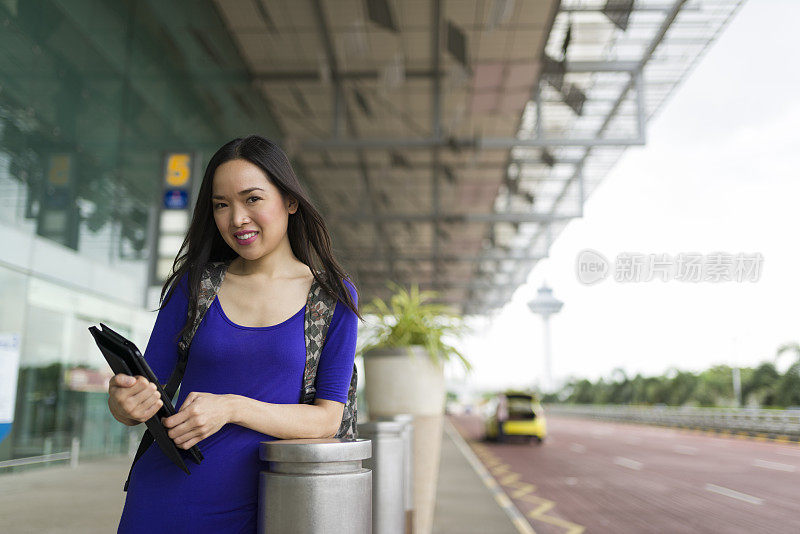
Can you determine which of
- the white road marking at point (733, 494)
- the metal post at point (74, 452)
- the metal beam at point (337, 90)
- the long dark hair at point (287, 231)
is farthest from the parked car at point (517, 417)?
the long dark hair at point (287, 231)

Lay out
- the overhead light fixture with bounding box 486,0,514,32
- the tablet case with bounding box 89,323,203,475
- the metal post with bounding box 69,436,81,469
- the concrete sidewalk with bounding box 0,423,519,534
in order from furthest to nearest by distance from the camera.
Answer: the overhead light fixture with bounding box 486,0,514,32, the metal post with bounding box 69,436,81,469, the concrete sidewalk with bounding box 0,423,519,534, the tablet case with bounding box 89,323,203,475

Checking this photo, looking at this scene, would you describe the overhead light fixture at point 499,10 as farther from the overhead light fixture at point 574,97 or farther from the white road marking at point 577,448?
the white road marking at point 577,448

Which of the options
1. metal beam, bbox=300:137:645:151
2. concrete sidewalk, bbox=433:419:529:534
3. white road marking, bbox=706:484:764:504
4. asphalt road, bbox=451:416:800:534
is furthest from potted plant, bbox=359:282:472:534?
metal beam, bbox=300:137:645:151

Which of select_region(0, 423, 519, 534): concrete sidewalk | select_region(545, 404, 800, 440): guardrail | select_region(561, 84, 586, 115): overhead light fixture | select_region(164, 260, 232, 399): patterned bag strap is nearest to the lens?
select_region(164, 260, 232, 399): patterned bag strap

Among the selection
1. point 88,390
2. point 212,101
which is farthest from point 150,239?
point 212,101

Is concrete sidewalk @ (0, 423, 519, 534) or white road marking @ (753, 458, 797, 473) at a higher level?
concrete sidewalk @ (0, 423, 519, 534)

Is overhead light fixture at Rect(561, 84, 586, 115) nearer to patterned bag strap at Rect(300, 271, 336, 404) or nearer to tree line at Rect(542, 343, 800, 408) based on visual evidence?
patterned bag strap at Rect(300, 271, 336, 404)

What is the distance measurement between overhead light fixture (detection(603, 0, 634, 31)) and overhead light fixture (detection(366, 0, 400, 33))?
3022 mm

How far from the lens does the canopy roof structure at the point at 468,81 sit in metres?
9.64

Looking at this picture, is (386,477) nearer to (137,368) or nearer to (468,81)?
(137,368)

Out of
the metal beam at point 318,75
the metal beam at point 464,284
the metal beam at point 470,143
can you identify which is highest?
the metal beam at point 318,75

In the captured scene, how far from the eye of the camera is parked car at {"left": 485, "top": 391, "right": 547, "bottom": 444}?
15742 mm

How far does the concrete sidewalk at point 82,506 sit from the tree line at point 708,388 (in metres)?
20.3

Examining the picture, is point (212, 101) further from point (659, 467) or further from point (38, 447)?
point (659, 467)
